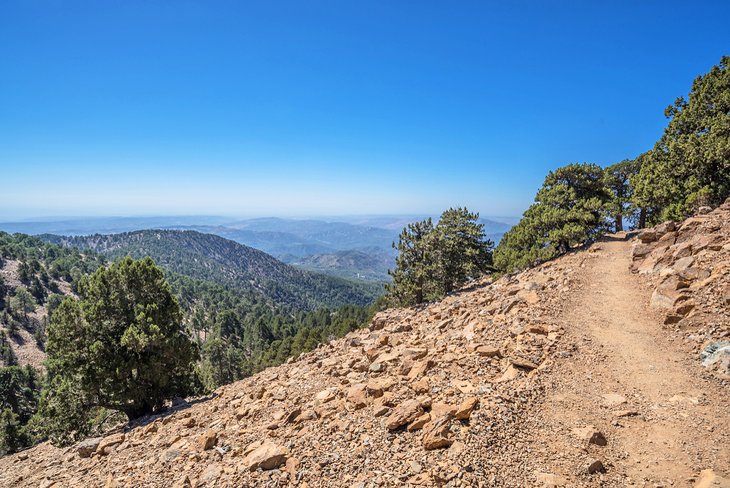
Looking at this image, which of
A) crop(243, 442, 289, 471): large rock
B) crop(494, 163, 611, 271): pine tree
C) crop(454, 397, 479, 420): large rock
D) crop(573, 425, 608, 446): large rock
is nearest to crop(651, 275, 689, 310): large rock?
crop(573, 425, 608, 446): large rock

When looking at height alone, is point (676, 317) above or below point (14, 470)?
above

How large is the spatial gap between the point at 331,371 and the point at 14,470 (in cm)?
1561

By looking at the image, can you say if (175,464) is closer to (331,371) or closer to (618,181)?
(331,371)

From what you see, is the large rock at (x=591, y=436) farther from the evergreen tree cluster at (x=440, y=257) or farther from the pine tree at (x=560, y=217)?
the pine tree at (x=560, y=217)

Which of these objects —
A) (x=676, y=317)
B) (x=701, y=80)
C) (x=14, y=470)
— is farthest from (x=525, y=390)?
(x=701, y=80)

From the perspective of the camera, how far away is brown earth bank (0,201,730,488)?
7285mm

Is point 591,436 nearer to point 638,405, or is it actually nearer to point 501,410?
point 501,410

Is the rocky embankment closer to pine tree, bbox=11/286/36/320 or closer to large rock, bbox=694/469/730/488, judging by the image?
large rock, bbox=694/469/730/488

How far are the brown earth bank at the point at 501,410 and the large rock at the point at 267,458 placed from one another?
0.17 feet

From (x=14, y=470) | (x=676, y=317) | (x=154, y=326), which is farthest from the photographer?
(x=154, y=326)

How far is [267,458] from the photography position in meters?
8.63

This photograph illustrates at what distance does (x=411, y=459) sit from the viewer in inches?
301

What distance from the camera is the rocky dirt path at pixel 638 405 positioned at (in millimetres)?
6902

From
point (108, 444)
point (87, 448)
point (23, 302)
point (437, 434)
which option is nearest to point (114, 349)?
point (87, 448)
